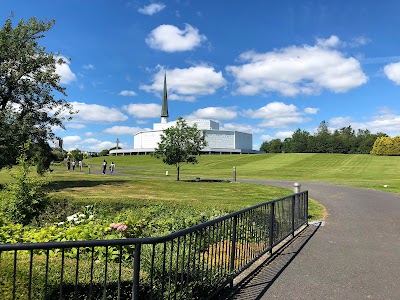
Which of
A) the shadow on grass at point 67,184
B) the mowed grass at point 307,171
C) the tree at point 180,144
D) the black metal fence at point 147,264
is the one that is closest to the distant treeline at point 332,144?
the mowed grass at point 307,171

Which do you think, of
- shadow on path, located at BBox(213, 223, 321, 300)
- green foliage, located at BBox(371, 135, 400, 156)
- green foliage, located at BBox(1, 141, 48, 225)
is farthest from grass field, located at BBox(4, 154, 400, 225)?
green foliage, located at BBox(371, 135, 400, 156)

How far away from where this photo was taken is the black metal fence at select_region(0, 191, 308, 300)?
9.77ft

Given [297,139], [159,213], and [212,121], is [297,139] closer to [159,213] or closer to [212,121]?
[212,121]

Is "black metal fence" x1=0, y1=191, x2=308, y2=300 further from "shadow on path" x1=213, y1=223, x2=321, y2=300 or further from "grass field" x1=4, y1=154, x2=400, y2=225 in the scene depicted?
"grass field" x1=4, y1=154, x2=400, y2=225

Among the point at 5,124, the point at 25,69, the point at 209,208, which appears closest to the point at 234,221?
the point at 209,208

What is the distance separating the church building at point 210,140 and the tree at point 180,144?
88.3m

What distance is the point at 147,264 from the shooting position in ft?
13.6

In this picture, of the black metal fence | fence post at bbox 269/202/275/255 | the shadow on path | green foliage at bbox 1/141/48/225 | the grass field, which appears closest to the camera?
the black metal fence

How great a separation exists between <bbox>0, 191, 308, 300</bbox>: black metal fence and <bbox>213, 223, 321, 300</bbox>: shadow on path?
0.16m

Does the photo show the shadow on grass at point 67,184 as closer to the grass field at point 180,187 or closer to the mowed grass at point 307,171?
the grass field at point 180,187

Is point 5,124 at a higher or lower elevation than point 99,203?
higher

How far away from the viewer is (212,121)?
128375 mm

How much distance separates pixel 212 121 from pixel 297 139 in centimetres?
4015

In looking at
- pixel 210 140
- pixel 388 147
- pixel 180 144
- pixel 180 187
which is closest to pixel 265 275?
pixel 180 187
